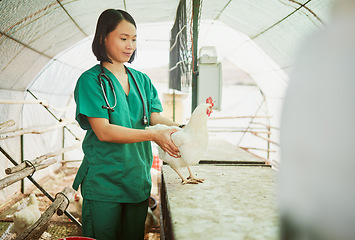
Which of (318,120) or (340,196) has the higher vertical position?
(318,120)

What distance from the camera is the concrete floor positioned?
956 mm

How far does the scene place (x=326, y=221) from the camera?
0.38 m

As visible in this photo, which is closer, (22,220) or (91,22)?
(22,220)

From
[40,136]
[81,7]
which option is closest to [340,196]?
[81,7]

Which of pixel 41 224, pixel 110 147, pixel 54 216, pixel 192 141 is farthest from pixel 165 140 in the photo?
pixel 54 216

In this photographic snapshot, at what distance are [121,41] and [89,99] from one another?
38 centimetres

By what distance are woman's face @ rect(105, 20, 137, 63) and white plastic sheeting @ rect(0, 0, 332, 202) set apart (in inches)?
71.8

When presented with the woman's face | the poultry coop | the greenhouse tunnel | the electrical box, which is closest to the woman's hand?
the woman's face

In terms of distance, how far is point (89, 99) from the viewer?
4.60 feet

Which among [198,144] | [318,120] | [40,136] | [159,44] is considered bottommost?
[40,136]

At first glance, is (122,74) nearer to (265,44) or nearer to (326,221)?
(326,221)

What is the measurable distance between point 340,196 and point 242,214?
2.69ft

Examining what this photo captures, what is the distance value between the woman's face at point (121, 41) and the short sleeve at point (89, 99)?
0.62 ft

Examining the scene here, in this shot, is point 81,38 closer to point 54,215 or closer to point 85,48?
point 85,48
